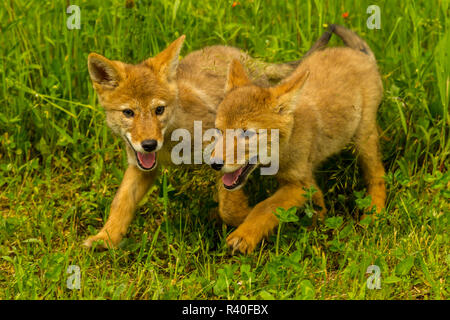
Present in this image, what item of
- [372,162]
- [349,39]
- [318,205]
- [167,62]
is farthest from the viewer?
[349,39]

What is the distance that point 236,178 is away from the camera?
13.0ft

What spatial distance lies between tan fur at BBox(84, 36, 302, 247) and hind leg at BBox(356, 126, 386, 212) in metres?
0.96

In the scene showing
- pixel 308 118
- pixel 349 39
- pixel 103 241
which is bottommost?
pixel 103 241

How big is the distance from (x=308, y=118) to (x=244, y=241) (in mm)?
1070

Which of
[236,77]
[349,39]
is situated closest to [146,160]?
[236,77]

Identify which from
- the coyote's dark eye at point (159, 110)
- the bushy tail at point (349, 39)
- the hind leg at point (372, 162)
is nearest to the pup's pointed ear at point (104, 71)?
the coyote's dark eye at point (159, 110)

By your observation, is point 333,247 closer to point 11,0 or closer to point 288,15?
point 288,15

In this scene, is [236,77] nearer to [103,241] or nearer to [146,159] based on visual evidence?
[146,159]

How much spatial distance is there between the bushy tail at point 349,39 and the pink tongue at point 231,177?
1836mm

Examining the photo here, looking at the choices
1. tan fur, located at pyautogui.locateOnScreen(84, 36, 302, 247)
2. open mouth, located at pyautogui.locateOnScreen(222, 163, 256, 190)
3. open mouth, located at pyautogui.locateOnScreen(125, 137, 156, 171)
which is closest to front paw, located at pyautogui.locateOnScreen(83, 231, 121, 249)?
tan fur, located at pyautogui.locateOnScreen(84, 36, 302, 247)

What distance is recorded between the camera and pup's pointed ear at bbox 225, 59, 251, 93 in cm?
437

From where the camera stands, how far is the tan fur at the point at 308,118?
13.3 ft

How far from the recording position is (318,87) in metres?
4.81

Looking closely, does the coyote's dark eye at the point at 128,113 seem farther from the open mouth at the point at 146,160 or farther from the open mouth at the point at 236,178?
the open mouth at the point at 236,178
